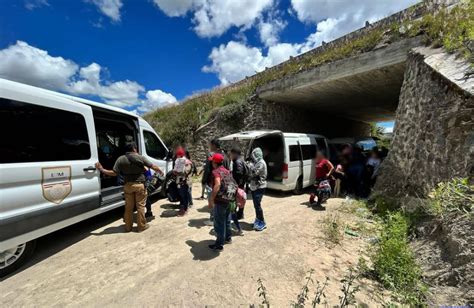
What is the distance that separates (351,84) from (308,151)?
295 cm

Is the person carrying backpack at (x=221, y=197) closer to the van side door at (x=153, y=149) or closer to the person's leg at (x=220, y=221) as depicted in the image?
the person's leg at (x=220, y=221)

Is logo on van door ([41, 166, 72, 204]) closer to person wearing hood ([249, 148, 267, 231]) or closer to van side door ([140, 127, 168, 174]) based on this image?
van side door ([140, 127, 168, 174])

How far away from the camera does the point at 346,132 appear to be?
15.7m

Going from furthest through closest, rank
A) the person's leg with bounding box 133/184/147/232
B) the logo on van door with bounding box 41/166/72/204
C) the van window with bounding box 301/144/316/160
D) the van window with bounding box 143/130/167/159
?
the van window with bounding box 301/144/316/160, the van window with bounding box 143/130/167/159, the person's leg with bounding box 133/184/147/232, the logo on van door with bounding box 41/166/72/204

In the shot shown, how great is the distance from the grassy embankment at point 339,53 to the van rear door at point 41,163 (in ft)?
20.3

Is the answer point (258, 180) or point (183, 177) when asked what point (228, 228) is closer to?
point (258, 180)

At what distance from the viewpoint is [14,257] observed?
2.93 metres

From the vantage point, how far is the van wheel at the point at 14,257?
2797mm

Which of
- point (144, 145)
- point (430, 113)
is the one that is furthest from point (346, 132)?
point (144, 145)

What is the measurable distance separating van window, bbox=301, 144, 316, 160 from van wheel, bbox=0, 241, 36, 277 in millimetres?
6560

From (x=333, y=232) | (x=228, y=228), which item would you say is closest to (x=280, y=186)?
(x=333, y=232)

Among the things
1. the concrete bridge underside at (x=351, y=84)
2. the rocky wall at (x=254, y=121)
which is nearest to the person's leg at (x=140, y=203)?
the concrete bridge underside at (x=351, y=84)

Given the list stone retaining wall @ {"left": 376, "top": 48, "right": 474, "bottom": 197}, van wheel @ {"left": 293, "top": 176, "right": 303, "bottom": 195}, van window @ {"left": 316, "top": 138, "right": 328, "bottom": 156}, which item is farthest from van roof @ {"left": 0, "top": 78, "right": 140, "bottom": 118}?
van window @ {"left": 316, "top": 138, "right": 328, "bottom": 156}

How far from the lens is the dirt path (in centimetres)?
247
